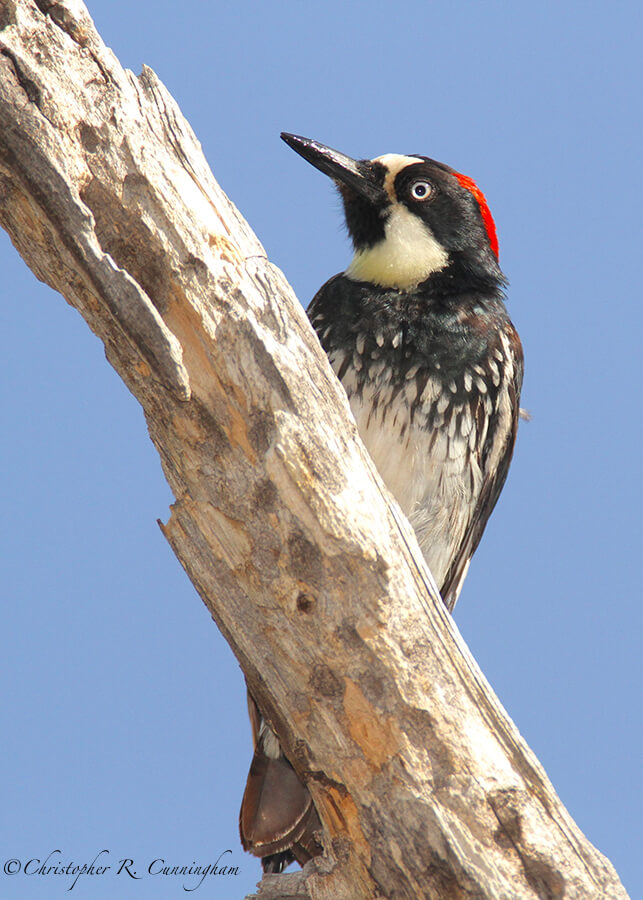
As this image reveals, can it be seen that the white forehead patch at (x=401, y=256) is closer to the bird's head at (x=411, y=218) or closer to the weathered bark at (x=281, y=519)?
the bird's head at (x=411, y=218)

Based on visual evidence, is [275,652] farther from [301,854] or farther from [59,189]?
[59,189]

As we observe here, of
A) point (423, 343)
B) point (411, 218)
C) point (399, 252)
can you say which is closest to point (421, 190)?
point (411, 218)

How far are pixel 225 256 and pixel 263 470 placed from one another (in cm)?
50

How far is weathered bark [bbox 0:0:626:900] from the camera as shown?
82.7 inches

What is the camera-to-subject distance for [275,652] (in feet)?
7.16

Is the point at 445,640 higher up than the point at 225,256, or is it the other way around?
the point at 225,256

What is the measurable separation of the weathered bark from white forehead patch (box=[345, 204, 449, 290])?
110 centimetres

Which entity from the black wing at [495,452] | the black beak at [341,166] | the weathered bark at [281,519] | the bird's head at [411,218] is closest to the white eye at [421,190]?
the bird's head at [411,218]

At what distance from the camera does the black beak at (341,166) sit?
3189 mm

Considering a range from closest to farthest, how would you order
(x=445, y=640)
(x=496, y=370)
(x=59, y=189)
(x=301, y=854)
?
(x=59, y=189)
(x=445, y=640)
(x=301, y=854)
(x=496, y=370)

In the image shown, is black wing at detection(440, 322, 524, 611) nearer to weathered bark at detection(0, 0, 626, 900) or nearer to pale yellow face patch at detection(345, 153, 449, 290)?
pale yellow face patch at detection(345, 153, 449, 290)

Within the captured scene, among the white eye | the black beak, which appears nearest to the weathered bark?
the black beak

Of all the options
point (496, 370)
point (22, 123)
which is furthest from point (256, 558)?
point (496, 370)

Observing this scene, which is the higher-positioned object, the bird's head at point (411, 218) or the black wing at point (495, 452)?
the bird's head at point (411, 218)
